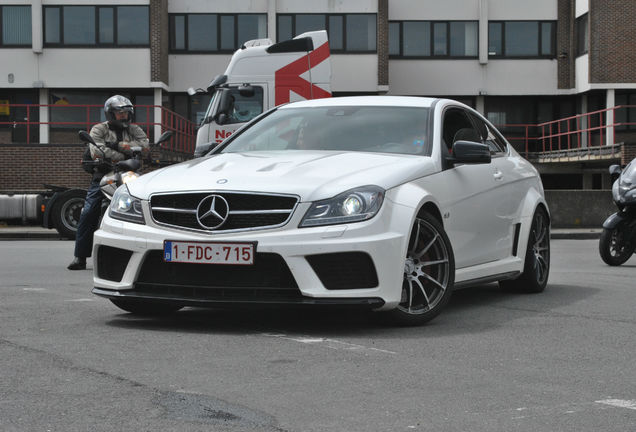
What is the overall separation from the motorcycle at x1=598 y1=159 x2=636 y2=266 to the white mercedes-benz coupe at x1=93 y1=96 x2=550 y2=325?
16.7 ft

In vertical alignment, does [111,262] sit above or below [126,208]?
below

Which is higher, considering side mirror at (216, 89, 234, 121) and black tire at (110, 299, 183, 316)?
side mirror at (216, 89, 234, 121)

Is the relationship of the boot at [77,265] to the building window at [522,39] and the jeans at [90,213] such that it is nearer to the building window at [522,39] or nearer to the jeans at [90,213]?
the jeans at [90,213]

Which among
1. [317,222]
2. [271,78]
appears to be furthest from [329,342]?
[271,78]

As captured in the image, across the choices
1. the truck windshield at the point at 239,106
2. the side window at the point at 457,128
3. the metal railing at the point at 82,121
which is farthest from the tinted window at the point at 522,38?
the side window at the point at 457,128

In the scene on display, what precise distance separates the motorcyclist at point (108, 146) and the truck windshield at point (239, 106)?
7.04 m

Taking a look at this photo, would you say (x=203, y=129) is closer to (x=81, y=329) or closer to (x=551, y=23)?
(x=81, y=329)

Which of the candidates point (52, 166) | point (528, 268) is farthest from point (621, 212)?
point (52, 166)

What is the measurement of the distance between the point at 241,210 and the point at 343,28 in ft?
110

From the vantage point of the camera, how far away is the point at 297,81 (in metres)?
18.9

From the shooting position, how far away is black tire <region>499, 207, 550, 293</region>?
8.70m

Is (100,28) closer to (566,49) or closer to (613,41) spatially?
(566,49)

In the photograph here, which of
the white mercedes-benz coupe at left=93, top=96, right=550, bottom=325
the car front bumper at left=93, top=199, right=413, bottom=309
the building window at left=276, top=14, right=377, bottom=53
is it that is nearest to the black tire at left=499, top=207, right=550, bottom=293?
the white mercedes-benz coupe at left=93, top=96, right=550, bottom=325

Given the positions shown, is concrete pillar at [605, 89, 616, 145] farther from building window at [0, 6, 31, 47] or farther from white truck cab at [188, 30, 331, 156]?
building window at [0, 6, 31, 47]
